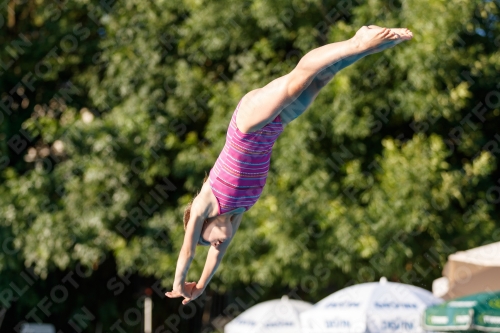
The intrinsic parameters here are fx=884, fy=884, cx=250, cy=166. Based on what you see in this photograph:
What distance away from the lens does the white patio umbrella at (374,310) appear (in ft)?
28.9

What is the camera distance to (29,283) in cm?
1377

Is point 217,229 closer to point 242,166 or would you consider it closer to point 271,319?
point 242,166

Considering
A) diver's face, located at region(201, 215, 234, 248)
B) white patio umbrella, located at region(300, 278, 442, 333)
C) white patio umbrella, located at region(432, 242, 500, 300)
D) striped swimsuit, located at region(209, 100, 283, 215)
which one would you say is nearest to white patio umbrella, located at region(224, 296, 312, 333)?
white patio umbrella, located at region(300, 278, 442, 333)

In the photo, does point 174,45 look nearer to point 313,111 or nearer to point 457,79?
point 313,111

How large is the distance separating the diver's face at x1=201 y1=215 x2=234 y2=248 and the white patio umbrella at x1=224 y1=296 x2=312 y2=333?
4613mm

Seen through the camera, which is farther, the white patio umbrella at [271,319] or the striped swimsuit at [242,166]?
the white patio umbrella at [271,319]

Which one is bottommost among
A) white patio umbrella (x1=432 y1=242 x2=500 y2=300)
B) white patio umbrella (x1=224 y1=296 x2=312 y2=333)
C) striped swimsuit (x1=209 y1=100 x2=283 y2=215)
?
white patio umbrella (x1=432 y1=242 x2=500 y2=300)

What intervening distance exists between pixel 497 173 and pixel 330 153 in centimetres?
270

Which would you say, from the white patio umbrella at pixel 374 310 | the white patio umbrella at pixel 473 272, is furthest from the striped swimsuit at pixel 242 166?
the white patio umbrella at pixel 473 272

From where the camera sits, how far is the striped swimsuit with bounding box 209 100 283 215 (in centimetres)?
489

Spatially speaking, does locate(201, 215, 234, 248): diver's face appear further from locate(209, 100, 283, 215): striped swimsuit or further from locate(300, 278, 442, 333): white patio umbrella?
locate(300, 278, 442, 333): white patio umbrella

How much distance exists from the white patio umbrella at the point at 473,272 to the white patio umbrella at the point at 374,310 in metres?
0.65

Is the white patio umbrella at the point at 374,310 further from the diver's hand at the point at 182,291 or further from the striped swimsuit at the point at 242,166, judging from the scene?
the striped swimsuit at the point at 242,166

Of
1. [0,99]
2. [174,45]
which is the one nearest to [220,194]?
[174,45]
